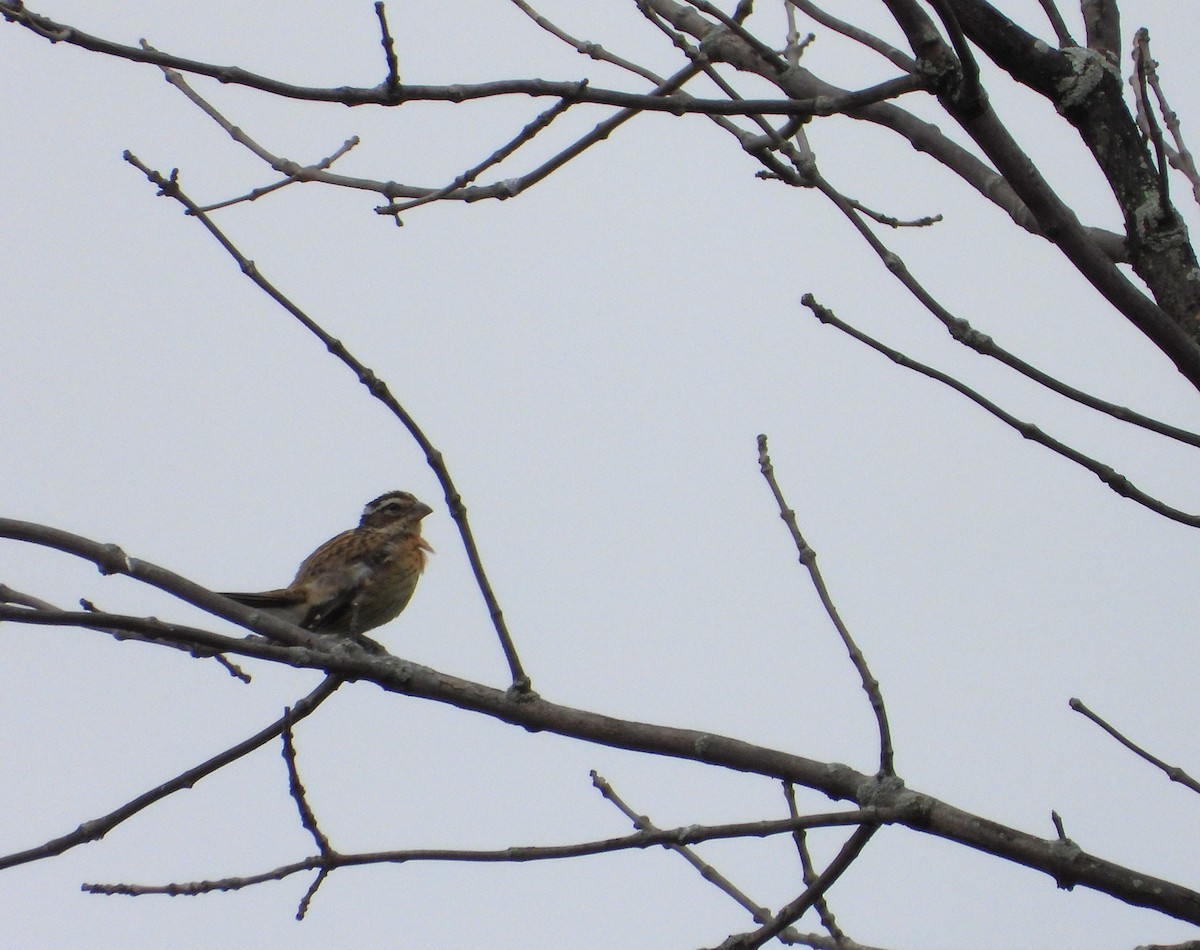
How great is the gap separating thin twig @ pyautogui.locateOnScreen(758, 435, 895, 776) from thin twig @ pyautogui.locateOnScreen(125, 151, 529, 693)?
A: 712 millimetres

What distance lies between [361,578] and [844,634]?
4938 millimetres

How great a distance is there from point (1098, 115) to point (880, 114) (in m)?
0.72

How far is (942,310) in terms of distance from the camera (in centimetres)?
309

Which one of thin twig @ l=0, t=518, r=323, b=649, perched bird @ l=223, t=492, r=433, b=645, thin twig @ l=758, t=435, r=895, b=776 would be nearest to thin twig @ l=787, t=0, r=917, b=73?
→ thin twig @ l=758, t=435, r=895, b=776

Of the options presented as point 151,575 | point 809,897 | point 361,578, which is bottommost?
point 809,897

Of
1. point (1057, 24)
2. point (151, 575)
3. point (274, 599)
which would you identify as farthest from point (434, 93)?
point (274, 599)

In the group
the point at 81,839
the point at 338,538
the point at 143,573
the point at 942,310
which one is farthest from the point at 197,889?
the point at 338,538

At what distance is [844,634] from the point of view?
3158 millimetres

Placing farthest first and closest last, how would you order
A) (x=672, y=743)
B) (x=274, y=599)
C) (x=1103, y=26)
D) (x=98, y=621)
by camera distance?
1. (x=274, y=599)
2. (x=1103, y=26)
3. (x=672, y=743)
4. (x=98, y=621)

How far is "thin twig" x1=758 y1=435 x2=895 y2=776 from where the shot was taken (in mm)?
3062

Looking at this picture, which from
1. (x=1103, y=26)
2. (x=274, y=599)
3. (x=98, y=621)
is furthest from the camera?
(x=274, y=599)

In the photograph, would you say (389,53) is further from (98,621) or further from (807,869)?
(807,869)

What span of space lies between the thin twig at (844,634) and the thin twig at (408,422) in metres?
0.71

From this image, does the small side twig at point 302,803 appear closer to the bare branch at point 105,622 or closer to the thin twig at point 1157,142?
the bare branch at point 105,622
